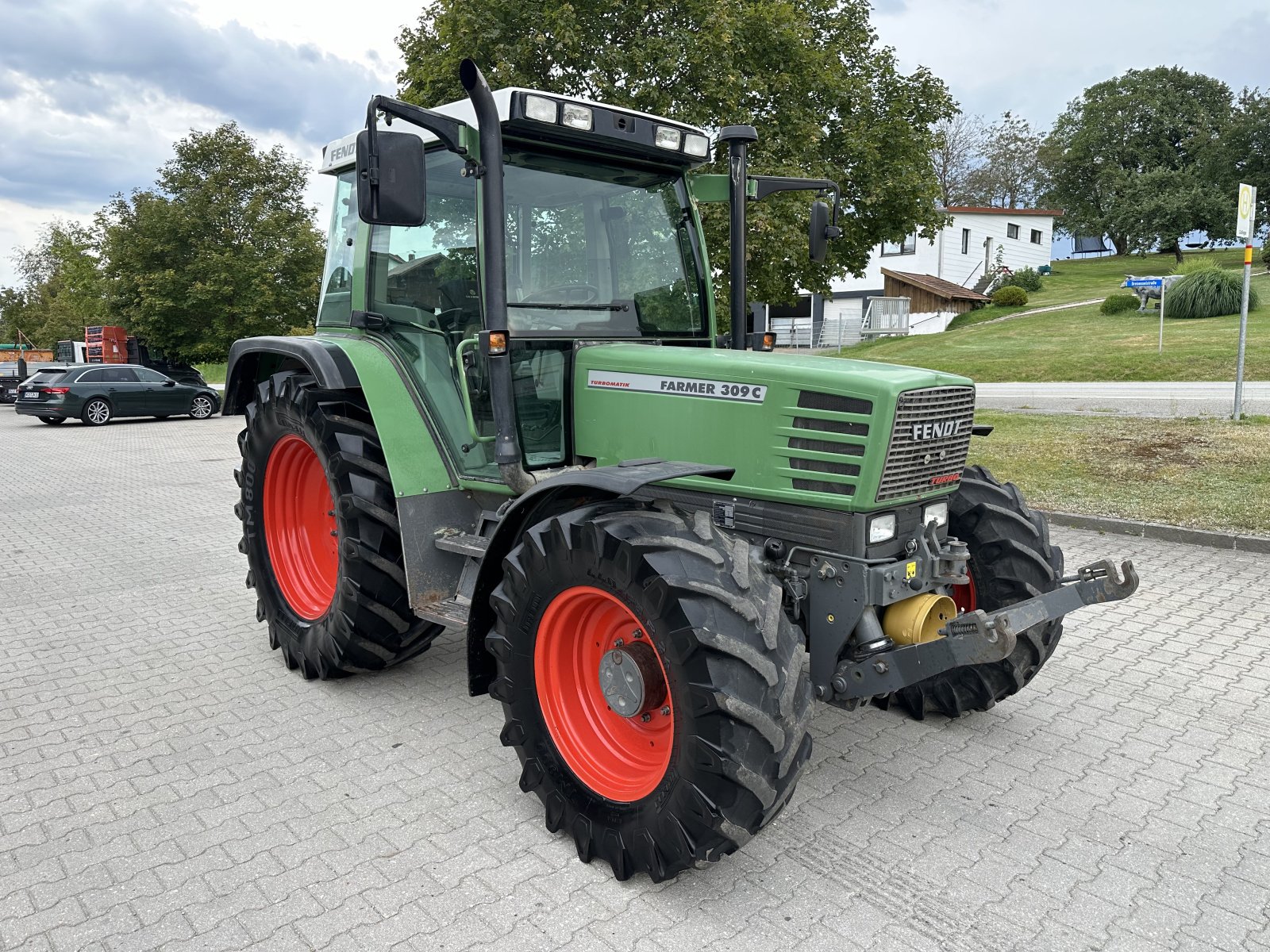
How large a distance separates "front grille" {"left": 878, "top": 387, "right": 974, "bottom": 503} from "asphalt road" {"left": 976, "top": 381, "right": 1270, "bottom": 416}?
421 inches

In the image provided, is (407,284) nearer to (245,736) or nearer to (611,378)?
(611,378)

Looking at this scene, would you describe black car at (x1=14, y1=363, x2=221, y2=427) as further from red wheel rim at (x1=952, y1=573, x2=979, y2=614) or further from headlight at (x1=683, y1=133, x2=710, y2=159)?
red wheel rim at (x1=952, y1=573, x2=979, y2=614)

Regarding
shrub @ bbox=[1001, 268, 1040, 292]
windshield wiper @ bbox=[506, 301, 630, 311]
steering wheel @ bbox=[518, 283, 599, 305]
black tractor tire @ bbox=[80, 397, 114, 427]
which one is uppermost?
shrub @ bbox=[1001, 268, 1040, 292]

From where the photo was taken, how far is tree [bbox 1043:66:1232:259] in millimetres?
54375

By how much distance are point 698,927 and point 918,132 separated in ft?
53.4

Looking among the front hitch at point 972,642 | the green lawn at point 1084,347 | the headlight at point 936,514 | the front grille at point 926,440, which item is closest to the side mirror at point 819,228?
the front grille at point 926,440

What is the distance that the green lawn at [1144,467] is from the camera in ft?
25.4

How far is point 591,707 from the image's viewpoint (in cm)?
328

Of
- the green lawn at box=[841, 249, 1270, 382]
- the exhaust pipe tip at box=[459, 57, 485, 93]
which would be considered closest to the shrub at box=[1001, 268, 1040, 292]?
the green lawn at box=[841, 249, 1270, 382]

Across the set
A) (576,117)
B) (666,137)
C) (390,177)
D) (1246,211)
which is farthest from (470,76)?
(1246,211)

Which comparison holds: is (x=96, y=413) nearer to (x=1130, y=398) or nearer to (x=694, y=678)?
(x=1130, y=398)

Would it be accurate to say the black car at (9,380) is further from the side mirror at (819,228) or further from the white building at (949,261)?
the side mirror at (819,228)

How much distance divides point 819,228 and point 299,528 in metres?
3.16

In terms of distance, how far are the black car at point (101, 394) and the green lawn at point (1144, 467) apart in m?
18.3
